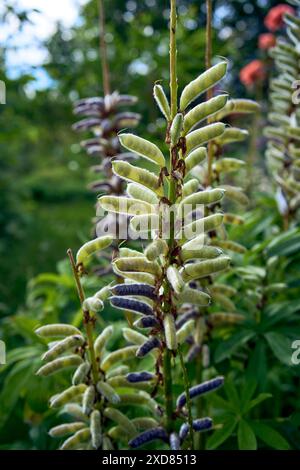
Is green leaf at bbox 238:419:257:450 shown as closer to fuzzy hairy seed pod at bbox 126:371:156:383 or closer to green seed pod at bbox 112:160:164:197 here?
fuzzy hairy seed pod at bbox 126:371:156:383

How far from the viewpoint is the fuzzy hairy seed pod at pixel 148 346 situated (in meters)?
1.29

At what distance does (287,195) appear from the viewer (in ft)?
7.22

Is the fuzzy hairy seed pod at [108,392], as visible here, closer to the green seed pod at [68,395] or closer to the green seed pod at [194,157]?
the green seed pod at [68,395]

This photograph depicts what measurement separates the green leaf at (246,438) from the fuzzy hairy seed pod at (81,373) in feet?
1.65

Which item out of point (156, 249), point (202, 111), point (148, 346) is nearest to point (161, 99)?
point (202, 111)

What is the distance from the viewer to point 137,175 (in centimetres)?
119

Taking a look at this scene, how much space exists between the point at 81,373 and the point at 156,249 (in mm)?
389

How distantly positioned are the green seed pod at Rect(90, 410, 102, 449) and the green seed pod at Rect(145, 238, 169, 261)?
0.46 m

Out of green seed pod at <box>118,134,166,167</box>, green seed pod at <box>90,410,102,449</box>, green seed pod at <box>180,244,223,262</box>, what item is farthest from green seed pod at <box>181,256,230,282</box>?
green seed pod at <box>90,410,102,449</box>

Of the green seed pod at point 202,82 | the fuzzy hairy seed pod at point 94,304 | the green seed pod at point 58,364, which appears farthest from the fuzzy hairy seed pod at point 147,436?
the green seed pod at point 202,82

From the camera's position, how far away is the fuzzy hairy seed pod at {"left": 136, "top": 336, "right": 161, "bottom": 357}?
1.29 m

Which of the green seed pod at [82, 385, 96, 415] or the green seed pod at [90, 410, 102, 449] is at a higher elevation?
the green seed pod at [82, 385, 96, 415]

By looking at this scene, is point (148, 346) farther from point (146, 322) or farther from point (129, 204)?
point (129, 204)
